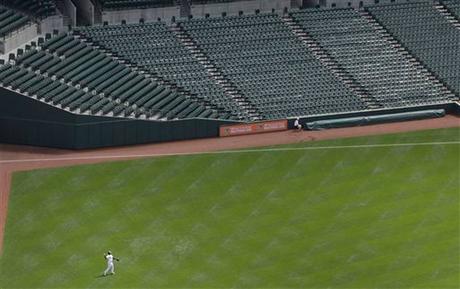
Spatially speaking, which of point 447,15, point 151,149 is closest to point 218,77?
point 151,149

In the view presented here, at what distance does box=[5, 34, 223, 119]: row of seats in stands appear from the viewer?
93625mm

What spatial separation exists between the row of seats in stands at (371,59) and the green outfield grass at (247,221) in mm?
6662

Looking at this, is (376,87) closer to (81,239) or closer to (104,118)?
(104,118)

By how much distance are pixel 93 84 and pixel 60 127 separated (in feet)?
14.1

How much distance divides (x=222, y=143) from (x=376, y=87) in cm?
1234

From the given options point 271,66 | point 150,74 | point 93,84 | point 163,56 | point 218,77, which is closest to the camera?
point 93,84

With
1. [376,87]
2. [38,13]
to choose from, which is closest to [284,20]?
[376,87]

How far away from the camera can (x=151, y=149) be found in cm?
9338

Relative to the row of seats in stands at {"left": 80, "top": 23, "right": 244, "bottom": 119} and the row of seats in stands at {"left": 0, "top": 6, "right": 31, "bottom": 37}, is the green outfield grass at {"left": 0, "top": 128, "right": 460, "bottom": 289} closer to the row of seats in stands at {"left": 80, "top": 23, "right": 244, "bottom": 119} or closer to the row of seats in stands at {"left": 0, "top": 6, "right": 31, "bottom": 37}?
the row of seats in stands at {"left": 80, "top": 23, "right": 244, "bottom": 119}

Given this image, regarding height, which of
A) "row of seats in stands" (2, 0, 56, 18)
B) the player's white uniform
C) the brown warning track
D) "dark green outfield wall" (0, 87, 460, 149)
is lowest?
the player's white uniform

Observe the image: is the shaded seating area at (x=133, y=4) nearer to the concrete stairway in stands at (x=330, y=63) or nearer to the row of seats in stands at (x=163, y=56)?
the row of seats in stands at (x=163, y=56)

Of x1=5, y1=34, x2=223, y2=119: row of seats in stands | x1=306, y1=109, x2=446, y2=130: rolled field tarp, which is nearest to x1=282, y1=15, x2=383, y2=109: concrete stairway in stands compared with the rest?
x1=306, y1=109, x2=446, y2=130: rolled field tarp

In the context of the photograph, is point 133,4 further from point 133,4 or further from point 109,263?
point 109,263

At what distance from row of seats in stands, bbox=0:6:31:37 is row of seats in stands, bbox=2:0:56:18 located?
0.75 m
